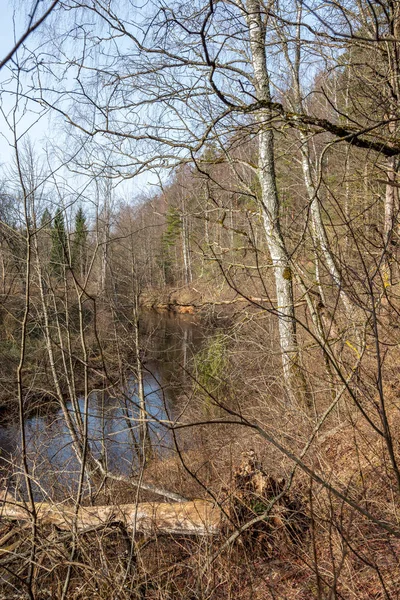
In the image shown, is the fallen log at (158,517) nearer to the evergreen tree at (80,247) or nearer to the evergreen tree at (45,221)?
the evergreen tree at (45,221)

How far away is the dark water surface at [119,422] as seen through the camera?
5.82 metres

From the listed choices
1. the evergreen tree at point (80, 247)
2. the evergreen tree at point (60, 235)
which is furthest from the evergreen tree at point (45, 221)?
the evergreen tree at point (80, 247)

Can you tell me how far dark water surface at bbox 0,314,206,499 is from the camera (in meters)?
5.82

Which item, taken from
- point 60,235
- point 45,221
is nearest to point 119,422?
point 45,221

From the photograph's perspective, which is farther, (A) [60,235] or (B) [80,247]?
(B) [80,247]

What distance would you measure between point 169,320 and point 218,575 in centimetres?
1954

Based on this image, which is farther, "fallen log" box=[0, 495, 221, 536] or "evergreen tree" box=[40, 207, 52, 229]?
"fallen log" box=[0, 495, 221, 536]

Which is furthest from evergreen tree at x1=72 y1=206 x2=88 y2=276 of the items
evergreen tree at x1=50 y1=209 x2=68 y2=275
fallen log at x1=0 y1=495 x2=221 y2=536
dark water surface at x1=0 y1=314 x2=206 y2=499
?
fallen log at x1=0 y1=495 x2=221 y2=536

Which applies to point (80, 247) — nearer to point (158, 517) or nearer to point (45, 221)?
point (45, 221)

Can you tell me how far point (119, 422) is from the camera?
8641 mm

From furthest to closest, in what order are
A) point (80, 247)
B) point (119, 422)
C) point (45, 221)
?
1. point (119, 422)
2. point (80, 247)
3. point (45, 221)

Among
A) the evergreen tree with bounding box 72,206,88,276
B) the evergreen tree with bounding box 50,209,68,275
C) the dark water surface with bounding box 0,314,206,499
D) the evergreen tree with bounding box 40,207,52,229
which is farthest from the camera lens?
the dark water surface with bounding box 0,314,206,499

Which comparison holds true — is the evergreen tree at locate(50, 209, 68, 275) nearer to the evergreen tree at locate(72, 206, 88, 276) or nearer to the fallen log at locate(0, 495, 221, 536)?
the evergreen tree at locate(72, 206, 88, 276)

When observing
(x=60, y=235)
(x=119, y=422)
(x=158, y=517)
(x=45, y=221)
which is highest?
(x=45, y=221)
